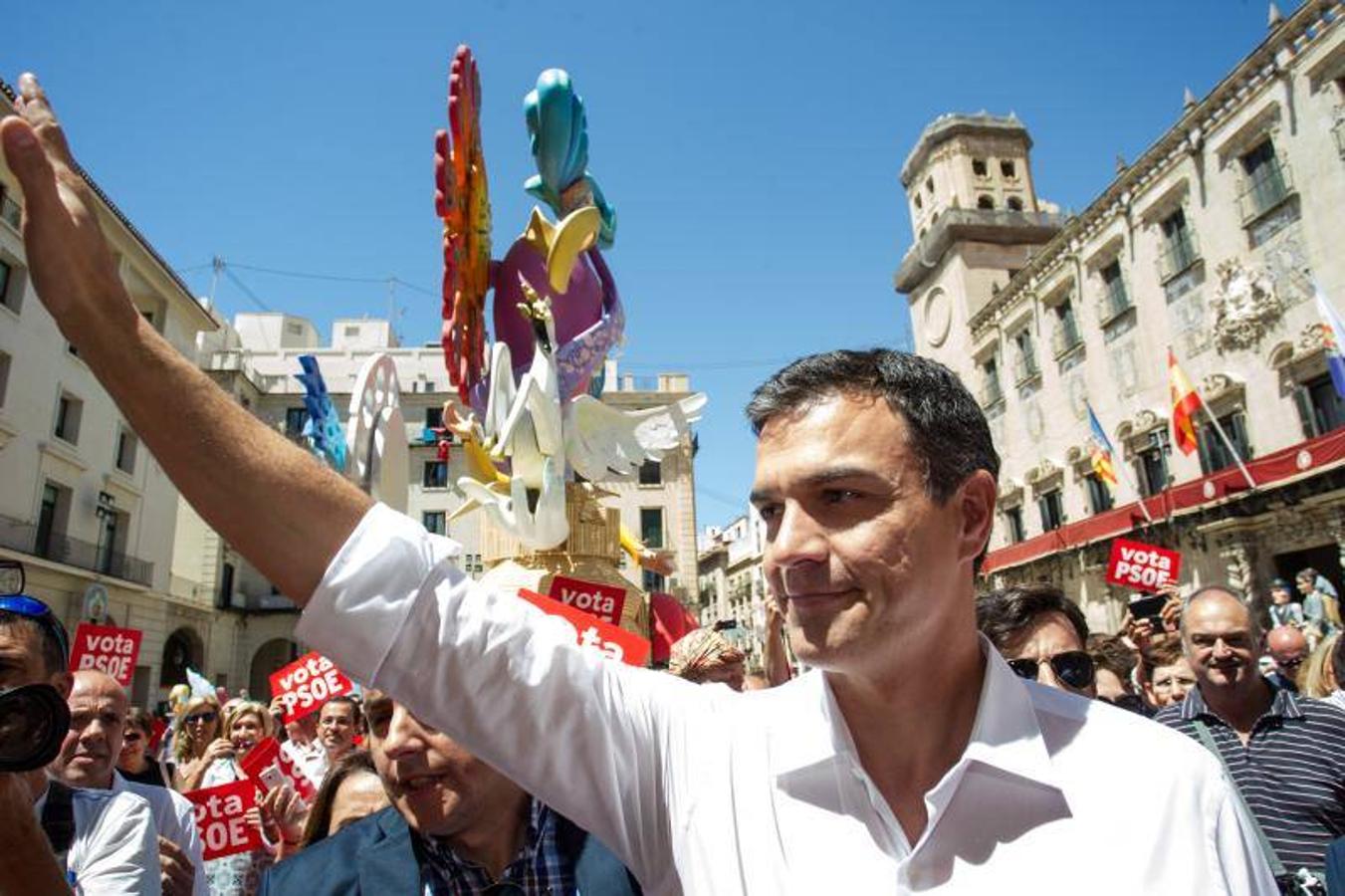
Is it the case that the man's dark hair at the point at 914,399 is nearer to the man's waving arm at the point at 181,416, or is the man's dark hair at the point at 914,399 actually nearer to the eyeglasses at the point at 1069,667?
the man's waving arm at the point at 181,416

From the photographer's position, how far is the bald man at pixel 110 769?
317cm

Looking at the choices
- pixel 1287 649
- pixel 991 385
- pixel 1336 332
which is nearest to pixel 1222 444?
pixel 1336 332

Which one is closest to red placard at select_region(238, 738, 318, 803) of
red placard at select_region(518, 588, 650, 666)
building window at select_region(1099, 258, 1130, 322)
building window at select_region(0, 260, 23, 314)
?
red placard at select_region(518, 588, 650, 666)

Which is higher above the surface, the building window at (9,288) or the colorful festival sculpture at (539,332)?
the building window at (9,288)

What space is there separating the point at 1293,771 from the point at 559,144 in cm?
1169

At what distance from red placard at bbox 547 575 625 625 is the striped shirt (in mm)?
4602

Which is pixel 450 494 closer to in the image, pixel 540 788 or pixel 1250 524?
pixel 1250 524

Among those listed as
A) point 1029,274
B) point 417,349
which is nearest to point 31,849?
point 1029,274

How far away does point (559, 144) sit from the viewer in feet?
41.1

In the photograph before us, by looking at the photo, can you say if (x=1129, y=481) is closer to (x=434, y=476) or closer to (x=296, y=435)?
(x=296, y=435)

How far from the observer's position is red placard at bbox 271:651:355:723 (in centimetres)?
618

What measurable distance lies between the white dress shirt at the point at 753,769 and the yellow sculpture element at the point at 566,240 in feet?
36.1

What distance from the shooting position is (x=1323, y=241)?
630 inches

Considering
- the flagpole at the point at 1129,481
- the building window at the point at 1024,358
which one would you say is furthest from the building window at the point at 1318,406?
the building window at the point at 1024,358
